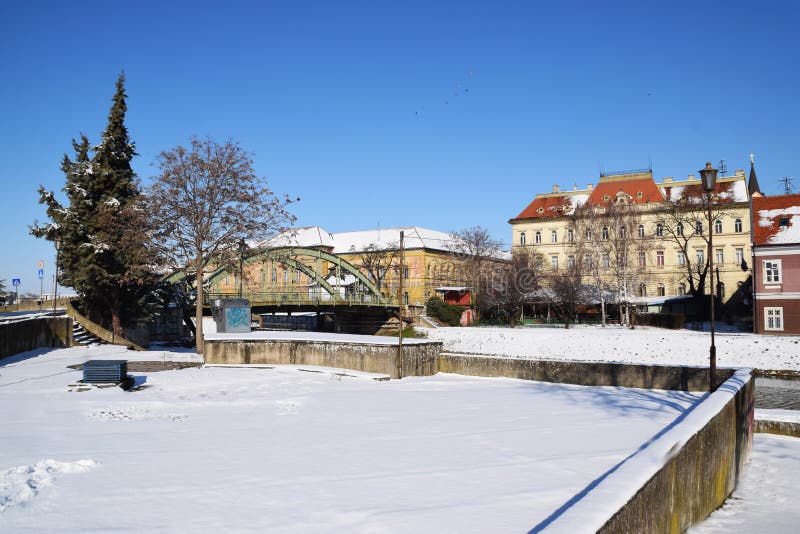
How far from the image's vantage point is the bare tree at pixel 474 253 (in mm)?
61747

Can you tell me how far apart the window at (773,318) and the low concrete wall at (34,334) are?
3785 cm

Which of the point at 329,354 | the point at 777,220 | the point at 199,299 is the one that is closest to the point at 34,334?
the point at 199,299

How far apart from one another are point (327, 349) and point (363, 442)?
28.9ft

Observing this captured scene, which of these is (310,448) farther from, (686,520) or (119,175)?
(119,175)

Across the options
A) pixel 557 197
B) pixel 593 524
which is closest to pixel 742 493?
pixel 593 524

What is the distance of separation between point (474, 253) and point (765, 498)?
5733 centimetres

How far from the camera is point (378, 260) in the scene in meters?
67.8

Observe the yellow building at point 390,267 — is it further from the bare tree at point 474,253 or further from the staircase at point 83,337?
the staircase at point 83,337

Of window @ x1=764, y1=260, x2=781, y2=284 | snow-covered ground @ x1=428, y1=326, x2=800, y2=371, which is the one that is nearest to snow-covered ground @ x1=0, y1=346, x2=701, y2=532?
snow-covered ground @ x1=428, y1=326, x2=800, y2=371

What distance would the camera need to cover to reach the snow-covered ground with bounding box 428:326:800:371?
109 feet

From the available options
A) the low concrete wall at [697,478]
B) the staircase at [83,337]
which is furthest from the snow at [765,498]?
the staircase at [83,337]

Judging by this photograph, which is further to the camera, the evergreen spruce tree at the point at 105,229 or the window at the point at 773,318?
the window at the point at 773,318

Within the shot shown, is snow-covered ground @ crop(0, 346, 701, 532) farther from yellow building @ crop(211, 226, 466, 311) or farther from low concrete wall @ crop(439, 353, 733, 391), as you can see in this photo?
yellow building @ crop(211, 226, 466, 311)

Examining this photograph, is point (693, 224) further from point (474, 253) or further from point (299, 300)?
point (299, 300)
